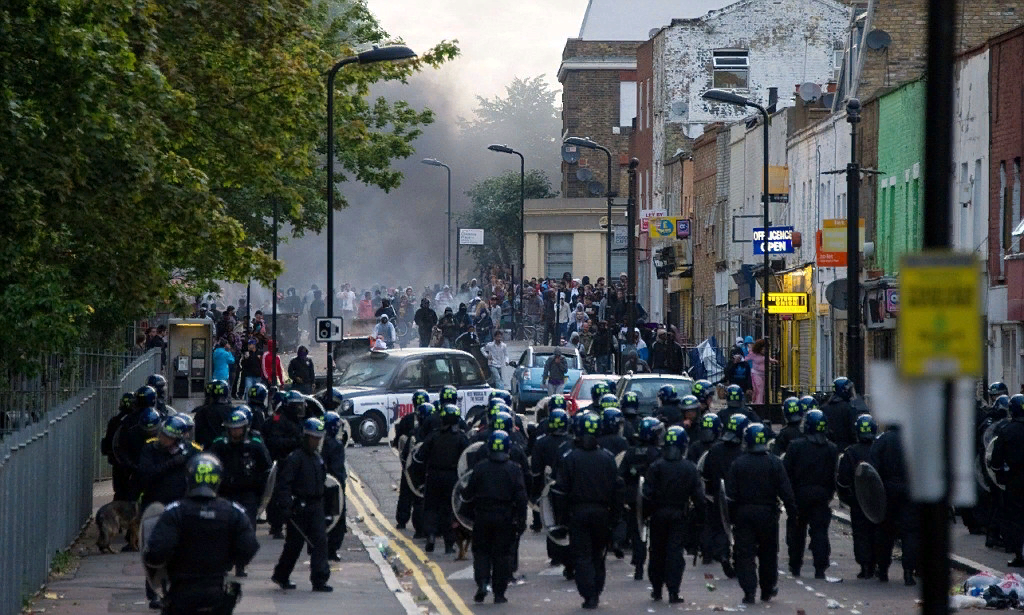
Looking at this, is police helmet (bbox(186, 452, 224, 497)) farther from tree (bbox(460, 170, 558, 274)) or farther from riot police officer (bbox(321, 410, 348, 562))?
tree (bbox(460, 170, 558, 274))

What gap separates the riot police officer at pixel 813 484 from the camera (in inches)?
733

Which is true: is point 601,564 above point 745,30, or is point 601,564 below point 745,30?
below

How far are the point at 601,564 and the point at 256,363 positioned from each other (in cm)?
2393

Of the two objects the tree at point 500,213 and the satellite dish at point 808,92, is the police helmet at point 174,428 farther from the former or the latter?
the tree at point 500,213

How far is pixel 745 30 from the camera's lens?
2788 inches

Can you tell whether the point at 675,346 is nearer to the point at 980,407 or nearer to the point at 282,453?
the point at 980,407

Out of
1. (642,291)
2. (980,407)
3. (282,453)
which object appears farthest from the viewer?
(642,291)

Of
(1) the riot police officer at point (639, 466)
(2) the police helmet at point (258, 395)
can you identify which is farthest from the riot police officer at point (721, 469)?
(2) the police helmet at point (258, 395)

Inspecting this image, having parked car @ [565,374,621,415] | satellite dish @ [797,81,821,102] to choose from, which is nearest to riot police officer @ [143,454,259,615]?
parked car @ [565,374,621,415]

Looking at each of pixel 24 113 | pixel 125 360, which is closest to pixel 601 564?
pixel 24 113

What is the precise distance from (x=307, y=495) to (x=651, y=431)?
3348 millimetres

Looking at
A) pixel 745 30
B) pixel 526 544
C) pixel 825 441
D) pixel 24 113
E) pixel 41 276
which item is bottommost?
pixel 526 544

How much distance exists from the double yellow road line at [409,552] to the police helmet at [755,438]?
3017mm

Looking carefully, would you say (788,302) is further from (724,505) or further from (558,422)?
(724,505)
